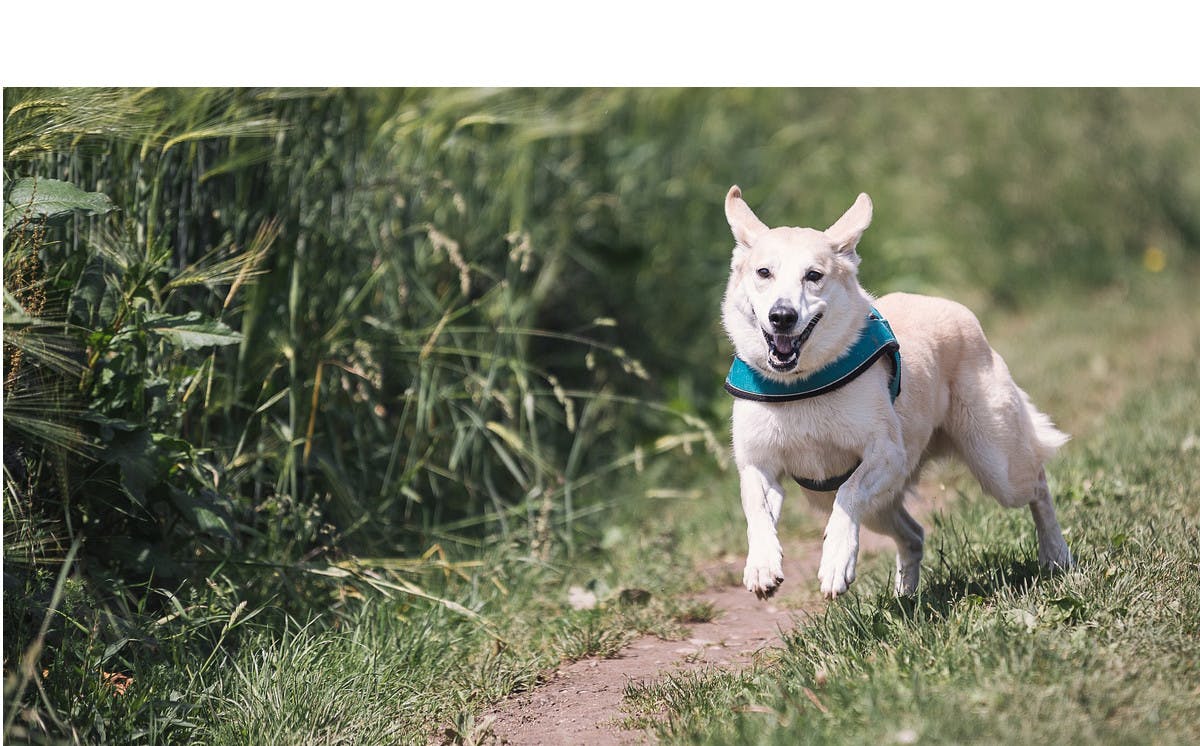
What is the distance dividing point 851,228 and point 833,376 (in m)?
0.51

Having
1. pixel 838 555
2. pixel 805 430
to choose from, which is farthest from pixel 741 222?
pixel 838 555

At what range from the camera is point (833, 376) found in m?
3.72

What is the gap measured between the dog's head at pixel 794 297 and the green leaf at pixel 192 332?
71.4 inches

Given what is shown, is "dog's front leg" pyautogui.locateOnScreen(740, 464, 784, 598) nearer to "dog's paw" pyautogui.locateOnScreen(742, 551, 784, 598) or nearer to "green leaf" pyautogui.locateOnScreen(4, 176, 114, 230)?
"dog's paw" pyautogui.locateOnScreen(742, 551, 784, 598)

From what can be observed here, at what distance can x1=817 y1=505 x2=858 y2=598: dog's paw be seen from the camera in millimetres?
3504

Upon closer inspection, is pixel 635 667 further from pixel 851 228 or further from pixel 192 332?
pixel 192 332

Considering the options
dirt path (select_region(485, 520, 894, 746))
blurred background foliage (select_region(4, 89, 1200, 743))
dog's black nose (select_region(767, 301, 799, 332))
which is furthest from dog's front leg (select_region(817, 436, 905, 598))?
blurred background foliage (select_region(4, 89, 1200, 743))

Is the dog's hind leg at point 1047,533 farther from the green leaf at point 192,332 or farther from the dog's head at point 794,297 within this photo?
the green leaf at point 192,332

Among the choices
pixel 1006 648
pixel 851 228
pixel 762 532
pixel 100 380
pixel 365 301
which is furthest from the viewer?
pixel 365 301

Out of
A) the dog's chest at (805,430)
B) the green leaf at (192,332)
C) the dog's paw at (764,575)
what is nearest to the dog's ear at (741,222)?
the dog's chest at (805,430)

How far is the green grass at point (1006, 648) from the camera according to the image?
306 cm

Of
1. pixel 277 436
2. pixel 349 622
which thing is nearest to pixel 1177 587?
pixel 349 622

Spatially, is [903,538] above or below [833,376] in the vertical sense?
below
